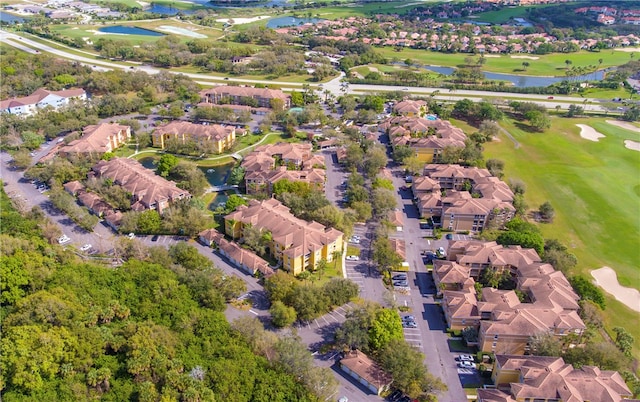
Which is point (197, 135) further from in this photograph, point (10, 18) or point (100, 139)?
point (10, 18)

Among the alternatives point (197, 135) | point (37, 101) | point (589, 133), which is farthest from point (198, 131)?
point (589, 133)

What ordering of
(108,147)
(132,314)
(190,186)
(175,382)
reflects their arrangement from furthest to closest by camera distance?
1. (108,147)
2. (190,186)
3. (132,314)
4. (175,382)

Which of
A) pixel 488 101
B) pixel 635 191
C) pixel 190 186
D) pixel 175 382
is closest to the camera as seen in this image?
pixel 175 382

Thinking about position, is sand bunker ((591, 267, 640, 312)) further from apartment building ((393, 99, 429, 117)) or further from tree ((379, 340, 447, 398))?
apartment building ((393, 99, 429, 117))

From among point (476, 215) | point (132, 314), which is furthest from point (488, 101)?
point (132, 314)

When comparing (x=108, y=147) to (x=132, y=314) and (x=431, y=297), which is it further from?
(x=431, y=297)

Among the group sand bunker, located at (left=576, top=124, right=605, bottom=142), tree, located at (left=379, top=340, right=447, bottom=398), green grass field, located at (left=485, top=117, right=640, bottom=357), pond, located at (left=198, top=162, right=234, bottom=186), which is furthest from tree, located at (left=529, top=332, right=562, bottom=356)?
sand bunker, located at (left=576, top=124, right=605, bottom=142)

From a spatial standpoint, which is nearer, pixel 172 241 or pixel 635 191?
pixel 172 241
